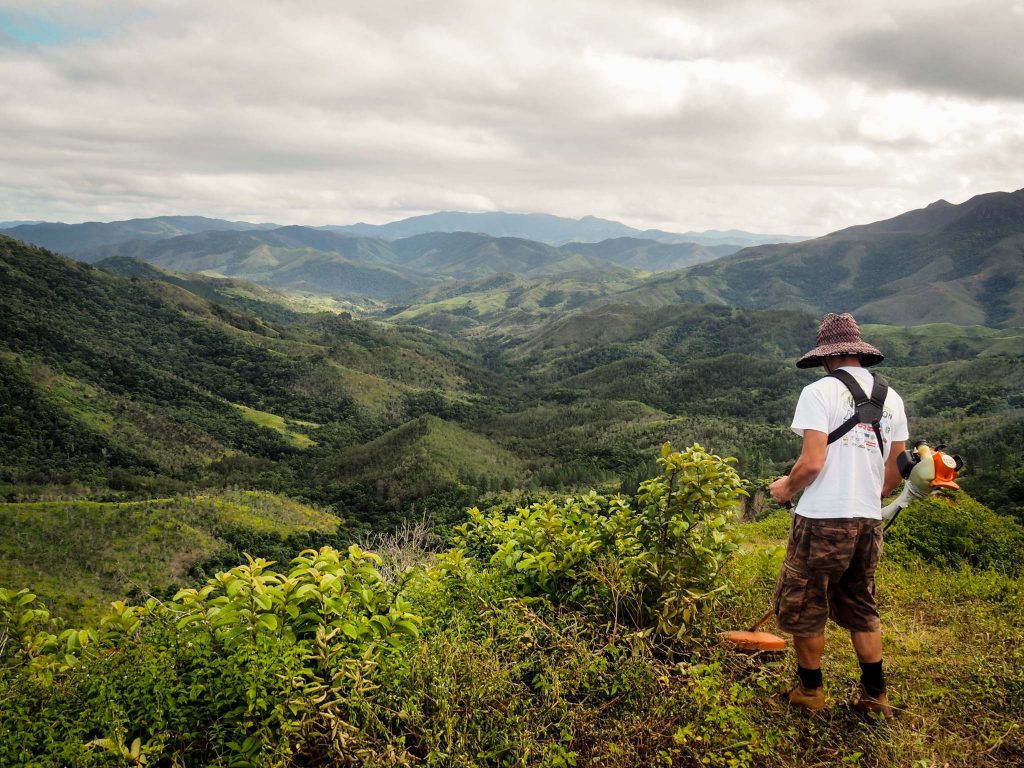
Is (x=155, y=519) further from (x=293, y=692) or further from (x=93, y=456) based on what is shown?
(x=293, y=692)

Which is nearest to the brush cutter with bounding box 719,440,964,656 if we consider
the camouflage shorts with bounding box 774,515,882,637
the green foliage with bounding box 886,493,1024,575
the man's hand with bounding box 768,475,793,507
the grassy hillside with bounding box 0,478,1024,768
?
the grassy hillside with bounding box 0,478,1024,768

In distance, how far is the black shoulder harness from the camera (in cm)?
510

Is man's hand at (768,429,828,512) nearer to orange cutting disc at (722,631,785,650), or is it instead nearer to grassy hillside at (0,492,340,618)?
orange cutting disc at (722,631,785,650)

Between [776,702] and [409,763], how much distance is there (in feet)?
11.9

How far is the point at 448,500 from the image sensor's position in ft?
308

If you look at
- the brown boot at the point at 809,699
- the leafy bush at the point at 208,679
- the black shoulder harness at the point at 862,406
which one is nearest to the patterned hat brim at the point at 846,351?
the black shoulder harness at the point at 862,406

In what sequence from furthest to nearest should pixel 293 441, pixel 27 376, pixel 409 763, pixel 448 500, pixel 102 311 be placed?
pixel 102 311 → pixel 293 441 → pixel 27 376 → pixel 448 500 → pixel 409 763

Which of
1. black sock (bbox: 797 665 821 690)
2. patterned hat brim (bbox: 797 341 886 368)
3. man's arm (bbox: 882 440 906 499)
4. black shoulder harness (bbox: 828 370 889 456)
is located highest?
patterned hat brim (bbox: 797 341 886 368)

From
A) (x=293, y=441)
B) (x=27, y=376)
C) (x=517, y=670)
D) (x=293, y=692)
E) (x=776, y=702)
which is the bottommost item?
(x=293, y=441)

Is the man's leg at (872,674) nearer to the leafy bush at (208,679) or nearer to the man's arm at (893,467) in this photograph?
the man's arm at (893,467)

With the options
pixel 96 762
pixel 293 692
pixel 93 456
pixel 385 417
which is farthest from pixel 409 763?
pixel 385 417

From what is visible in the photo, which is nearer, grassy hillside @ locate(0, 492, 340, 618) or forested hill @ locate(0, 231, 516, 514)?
grassy hillside @ locate(0, 492, 340, 618)

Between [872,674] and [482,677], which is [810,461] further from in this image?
[482,677]

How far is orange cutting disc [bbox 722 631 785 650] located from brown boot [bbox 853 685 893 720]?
31.2 inches
